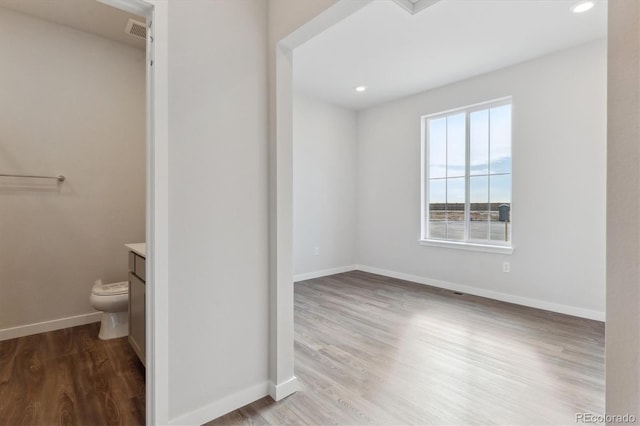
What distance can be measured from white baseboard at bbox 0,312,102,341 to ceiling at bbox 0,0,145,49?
273 cm

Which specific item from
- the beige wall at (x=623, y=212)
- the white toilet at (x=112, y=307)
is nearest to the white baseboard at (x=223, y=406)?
the white toilet at (x=112, y=307)

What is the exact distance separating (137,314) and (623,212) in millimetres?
2544

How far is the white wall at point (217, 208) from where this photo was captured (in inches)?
62.1

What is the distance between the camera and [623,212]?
0.82m

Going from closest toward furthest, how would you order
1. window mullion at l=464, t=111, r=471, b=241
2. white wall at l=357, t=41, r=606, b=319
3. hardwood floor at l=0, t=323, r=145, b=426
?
hardwood floor at l=0, t=323, r=145, b=426 < white wall at l=357, t=41, r=606, b=319 < window mullion at l=464, t=111, r=471, b=241

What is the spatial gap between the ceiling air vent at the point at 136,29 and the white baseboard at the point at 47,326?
2.75 m

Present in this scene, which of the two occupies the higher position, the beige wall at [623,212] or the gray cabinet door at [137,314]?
the beige wall at [623,212]

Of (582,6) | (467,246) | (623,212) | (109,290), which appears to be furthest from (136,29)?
(467,246)

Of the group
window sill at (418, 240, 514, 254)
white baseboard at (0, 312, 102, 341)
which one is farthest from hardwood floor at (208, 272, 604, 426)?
white baseboard at (0, 312, 102, 341)

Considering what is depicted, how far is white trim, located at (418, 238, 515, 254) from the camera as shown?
3.69m

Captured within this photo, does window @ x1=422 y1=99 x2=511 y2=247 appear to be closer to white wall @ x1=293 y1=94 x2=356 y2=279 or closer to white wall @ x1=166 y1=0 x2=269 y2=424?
white wall @ x1=293 y1=94 x2=356 y2=279

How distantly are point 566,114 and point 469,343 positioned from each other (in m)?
2.54

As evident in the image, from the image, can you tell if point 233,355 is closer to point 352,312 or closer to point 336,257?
point 352,312

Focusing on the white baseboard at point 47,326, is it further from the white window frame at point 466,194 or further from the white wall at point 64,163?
the white window frame at point 466,194
